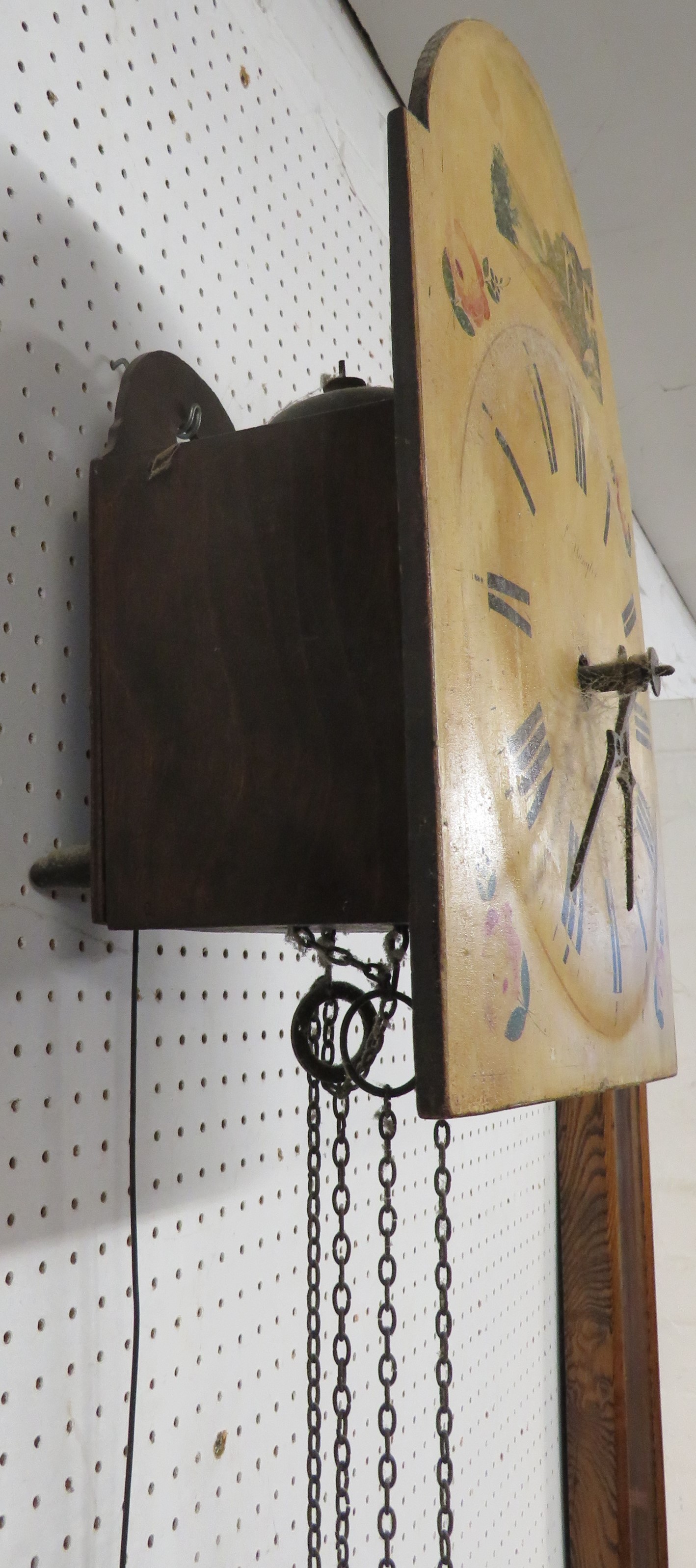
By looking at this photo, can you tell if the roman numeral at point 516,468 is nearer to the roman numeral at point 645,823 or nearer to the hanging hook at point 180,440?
the hanging hook at point 180,440

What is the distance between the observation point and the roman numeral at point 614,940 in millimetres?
810

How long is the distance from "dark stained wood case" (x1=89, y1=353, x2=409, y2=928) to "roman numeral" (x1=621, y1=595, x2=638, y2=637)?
1.34 feet

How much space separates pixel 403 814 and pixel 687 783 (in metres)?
1.77

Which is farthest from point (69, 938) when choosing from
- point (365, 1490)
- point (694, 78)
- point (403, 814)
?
point (694, 78)

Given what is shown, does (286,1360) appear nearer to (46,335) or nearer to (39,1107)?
(39,1107)

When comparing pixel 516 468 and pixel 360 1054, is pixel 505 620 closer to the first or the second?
pixel 516 468

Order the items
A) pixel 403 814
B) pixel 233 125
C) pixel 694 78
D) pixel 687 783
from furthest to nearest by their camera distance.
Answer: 1. pixel 687 783
2. pixel 694 78
3. pixel 233 125
4. pixel 403 814

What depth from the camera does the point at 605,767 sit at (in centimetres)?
78

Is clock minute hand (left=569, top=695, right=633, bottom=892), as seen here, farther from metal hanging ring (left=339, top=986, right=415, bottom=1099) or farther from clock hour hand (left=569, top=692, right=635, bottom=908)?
metal hanging ring (left=339, top=986, right=415, bottom=1099)

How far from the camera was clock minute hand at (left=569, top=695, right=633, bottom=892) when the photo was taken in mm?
727

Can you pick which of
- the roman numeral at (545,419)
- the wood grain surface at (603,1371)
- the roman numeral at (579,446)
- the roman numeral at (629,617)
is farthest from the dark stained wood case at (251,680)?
the wood grain surface at (603,1371)

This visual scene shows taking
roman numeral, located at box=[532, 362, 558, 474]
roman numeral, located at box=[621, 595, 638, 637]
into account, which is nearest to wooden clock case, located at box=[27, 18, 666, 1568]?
roman numeral, located at box=[532, 362, 558, 474]

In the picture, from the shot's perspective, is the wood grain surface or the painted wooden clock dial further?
the wood grain surface

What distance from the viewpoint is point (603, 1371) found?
1.77 meters
